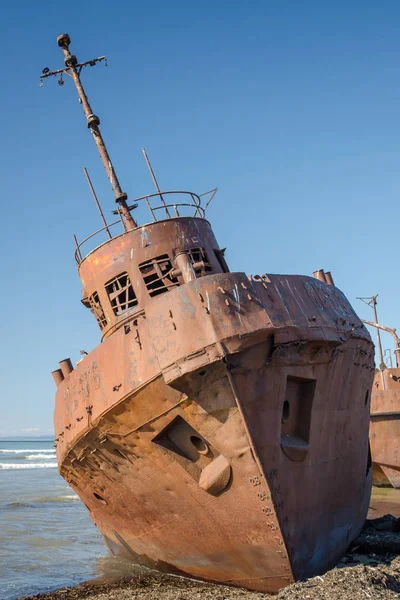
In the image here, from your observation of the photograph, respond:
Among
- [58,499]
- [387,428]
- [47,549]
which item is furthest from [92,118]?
[58,499]

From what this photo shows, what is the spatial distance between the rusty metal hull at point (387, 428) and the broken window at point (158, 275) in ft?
37.2

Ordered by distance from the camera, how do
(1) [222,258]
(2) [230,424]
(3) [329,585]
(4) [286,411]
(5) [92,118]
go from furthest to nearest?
(5) [92,118], (1) [222,258], (4) [286,411], (2) [230,424], (3) [329,585]

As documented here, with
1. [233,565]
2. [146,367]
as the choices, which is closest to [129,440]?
[146,367]

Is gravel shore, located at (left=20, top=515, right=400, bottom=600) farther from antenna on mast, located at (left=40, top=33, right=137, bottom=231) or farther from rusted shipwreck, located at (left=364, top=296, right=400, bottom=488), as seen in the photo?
rusted shipwreck, located at (left=364, top=296, right=400, bottom=488)

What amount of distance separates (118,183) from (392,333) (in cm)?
1332

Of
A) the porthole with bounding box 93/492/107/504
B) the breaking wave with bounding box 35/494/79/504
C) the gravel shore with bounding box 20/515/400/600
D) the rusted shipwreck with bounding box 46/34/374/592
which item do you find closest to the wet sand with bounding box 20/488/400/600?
the gravel shore with bounding box 20/515/400/600

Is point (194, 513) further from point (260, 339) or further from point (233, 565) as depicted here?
point (260, 339)

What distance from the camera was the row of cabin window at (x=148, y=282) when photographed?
852cm

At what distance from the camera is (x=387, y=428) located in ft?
57.9

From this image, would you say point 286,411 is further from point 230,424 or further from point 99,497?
point 99,497

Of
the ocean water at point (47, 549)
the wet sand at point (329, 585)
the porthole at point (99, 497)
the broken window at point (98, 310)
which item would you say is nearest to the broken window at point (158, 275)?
the broken window at point (98, 310)

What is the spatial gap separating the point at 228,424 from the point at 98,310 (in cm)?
390

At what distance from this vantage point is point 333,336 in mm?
7262

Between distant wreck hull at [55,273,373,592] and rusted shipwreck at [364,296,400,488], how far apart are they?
10159 millimetres
